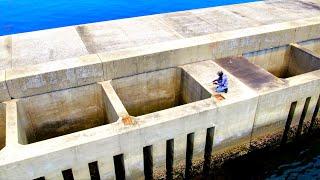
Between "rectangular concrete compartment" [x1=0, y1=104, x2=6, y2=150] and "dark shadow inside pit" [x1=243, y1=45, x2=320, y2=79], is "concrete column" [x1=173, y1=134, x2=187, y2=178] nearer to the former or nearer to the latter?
"dark shadow inside pit" [x1=243, y1=45, x2=320, y2=79]

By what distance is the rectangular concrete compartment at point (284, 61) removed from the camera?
53.8 feet

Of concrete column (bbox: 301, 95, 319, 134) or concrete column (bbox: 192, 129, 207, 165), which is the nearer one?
concrete column (bbox: 192, 129, 207, 165)

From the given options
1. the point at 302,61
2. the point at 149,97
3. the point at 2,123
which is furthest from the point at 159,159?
the point at 302,61

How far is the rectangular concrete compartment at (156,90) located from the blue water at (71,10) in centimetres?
1451

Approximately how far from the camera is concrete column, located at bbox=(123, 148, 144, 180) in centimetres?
1185

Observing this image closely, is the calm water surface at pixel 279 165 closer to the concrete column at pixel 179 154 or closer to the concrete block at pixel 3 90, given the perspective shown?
the concrete column at pixel 179 154

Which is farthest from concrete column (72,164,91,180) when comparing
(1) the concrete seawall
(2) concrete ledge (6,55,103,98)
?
(2) concrete ledge (6,55,103,98)

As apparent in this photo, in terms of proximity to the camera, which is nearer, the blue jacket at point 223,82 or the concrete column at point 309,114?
the blue jacket at point 223,82

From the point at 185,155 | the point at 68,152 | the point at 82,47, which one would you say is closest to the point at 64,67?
the point at 82,47

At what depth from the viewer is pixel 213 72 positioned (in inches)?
574

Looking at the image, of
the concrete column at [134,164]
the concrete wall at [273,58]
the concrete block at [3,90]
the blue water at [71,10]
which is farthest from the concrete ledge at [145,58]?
the blue water at [71,10]

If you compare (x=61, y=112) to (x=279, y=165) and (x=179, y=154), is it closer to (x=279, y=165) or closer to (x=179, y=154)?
(x=179, y=154)

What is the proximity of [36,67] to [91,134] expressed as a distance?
165 inches

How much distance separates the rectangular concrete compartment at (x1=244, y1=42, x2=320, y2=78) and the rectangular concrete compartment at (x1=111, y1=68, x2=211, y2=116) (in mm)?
3697
